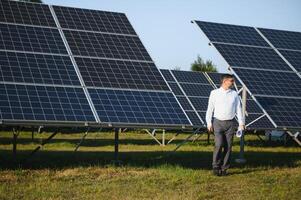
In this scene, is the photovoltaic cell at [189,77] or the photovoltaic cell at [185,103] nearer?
the photovoltaic cell at [185,103]

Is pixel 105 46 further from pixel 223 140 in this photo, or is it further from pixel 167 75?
pixel 167 75

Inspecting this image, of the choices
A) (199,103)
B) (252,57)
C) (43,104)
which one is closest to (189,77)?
(199,103)

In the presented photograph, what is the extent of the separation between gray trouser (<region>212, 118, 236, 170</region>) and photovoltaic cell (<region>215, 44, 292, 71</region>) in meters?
4.62

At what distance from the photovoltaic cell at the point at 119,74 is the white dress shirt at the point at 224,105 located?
2.09 m

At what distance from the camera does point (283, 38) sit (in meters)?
17.6

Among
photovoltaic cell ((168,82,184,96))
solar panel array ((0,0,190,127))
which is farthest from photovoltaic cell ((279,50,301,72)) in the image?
photovoltaic cell ((168,82,184,96))

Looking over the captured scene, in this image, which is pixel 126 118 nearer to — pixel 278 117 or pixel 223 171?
pixel 223 171

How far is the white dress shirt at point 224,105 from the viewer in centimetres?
1017

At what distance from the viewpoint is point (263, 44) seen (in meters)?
16.6

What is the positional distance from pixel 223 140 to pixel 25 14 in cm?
664

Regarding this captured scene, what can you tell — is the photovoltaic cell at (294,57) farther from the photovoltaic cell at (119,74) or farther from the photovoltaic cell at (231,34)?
the photovoltaic cell at (119,74)

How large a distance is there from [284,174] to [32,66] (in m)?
6.30

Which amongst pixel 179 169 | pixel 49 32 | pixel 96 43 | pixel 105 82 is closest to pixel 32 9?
pixel 49 32

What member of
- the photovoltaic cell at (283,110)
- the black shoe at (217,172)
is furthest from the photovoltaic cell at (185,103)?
the black shoe at (217,172)
